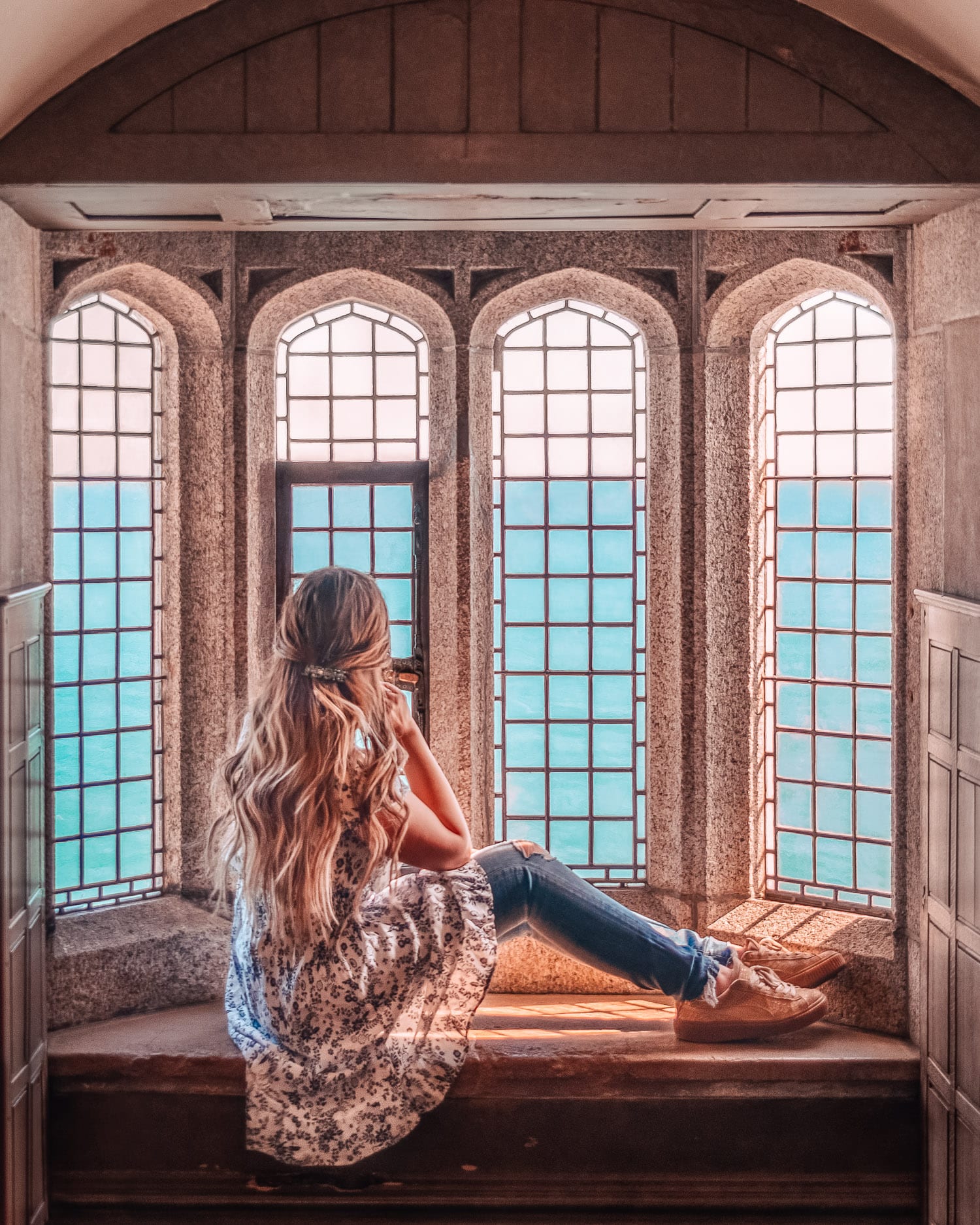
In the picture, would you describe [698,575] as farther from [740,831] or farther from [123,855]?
[123,855]

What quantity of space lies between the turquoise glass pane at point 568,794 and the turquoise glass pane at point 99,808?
1490mm

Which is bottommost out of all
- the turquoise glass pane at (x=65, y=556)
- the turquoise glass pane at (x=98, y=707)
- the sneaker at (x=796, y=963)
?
the sneaker at (x=796, y=963)

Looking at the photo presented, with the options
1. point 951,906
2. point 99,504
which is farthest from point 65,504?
point 951,906

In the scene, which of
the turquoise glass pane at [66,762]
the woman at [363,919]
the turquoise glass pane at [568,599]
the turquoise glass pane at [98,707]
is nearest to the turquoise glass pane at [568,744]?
the turquoise glass pane at [568,599]

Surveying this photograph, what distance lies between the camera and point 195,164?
10.5 feet

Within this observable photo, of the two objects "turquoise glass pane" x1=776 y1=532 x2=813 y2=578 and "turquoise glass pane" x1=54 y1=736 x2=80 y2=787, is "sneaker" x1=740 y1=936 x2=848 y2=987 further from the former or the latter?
"turquoise glass pane" x1=54 y1=736 x2=80 y2=787

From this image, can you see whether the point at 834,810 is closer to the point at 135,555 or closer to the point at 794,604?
the point at 794,604

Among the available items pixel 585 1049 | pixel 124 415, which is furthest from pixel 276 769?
pixel 124 415

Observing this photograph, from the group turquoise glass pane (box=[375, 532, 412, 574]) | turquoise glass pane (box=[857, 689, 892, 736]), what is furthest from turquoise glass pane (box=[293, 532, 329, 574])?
turquoise glass pane (box=[857, 689, 892, 736])

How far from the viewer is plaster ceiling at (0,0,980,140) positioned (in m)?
2.92

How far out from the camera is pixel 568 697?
4.34 metres

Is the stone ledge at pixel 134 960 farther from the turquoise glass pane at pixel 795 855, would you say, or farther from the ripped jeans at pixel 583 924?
the turquoise glass pane at pixel 795 855

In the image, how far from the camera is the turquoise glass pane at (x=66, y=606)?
4.05 metres

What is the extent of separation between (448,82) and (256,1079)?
2.68 meters
